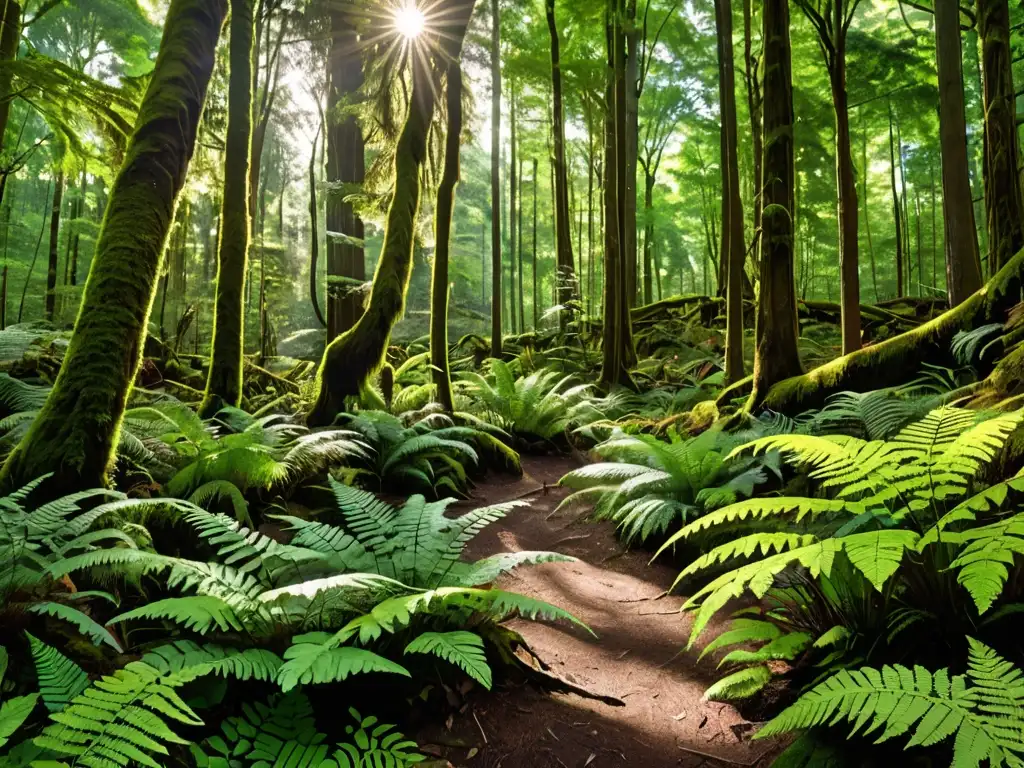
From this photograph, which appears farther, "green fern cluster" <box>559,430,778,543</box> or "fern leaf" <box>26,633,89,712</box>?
"green fern cluster" <box>559,430,778,543</box>

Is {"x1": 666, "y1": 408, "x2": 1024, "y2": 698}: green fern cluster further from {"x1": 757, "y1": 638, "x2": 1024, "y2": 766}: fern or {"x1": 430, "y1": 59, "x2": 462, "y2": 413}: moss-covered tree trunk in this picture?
{"x1": 430, "y1": 59, "x2": 462, "y2": 413}: moss-covered tree trunk

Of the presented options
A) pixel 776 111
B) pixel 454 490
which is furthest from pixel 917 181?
pixel 454 490

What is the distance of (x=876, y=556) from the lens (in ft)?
5.52

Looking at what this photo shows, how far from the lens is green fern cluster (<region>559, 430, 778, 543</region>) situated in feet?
13.3

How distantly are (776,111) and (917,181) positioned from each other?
22.6 metres

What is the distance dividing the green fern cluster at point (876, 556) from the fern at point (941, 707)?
23 cm

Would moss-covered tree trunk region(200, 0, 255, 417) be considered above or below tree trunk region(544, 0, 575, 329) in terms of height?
below

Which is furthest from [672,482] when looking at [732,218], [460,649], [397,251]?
[732,218]

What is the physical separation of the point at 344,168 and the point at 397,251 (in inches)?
152

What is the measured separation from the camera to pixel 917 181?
2266 cm

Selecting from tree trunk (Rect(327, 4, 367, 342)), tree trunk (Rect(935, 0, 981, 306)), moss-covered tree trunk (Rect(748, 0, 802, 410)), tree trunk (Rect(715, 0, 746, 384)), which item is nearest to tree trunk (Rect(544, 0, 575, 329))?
tree trunk (Rect(715, 0, 746, 384))

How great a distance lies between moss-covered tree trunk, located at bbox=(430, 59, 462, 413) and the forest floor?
3.78m

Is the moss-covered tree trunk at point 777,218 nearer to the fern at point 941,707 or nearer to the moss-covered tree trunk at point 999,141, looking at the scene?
the moss-covered tree trunk at point 999,141

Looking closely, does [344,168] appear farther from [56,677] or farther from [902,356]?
[56,677]
